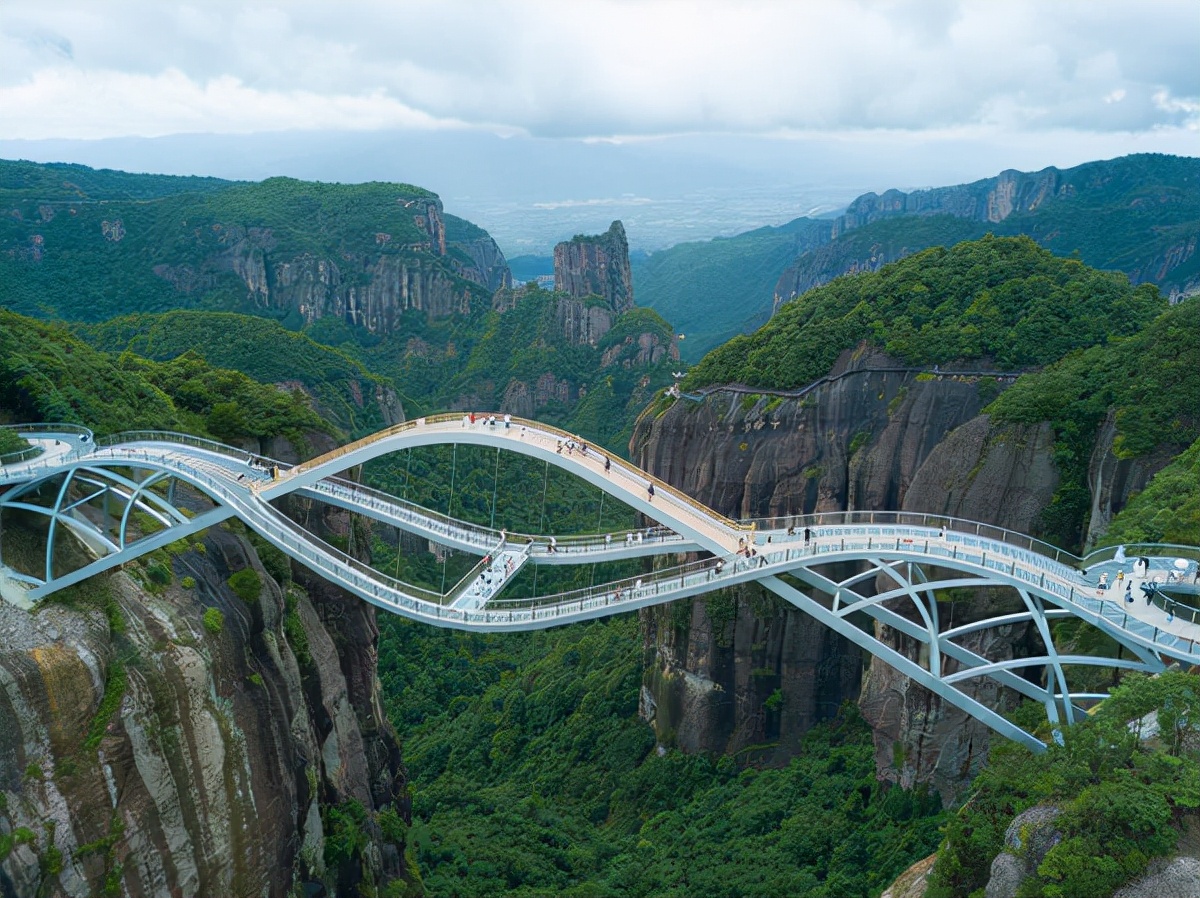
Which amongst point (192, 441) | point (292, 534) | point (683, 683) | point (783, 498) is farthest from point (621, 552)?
point (683, 683)

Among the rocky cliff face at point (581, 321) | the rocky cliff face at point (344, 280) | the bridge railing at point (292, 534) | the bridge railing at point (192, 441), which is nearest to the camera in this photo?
the bridge railing at point (292, 534)

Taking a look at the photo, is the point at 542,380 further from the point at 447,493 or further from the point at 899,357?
the point at 899,357

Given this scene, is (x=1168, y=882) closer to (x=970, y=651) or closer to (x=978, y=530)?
(x=970, y=651)

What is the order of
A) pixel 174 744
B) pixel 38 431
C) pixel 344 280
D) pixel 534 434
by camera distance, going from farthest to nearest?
1. pixel 344 280
2. pixel 534 434
3. pixel 38 431
4. pixel 174 744

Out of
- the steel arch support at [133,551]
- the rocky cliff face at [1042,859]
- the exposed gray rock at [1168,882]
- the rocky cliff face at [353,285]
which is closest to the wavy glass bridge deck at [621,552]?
the steel arch support at [133,551]

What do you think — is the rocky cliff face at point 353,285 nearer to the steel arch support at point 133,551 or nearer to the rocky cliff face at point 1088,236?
the rocky cliff face at point 1088,236
